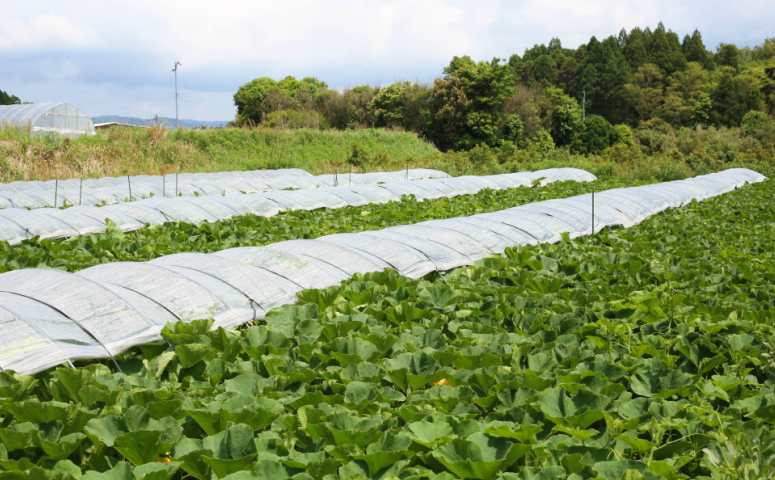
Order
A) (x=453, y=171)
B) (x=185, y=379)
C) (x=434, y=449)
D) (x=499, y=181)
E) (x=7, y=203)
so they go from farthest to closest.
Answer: (x=453, y=171) < (x=499, y=181) < (x=7, y=203) < (x=185, y=379) < (x=434, y=449)

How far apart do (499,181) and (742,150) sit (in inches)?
610

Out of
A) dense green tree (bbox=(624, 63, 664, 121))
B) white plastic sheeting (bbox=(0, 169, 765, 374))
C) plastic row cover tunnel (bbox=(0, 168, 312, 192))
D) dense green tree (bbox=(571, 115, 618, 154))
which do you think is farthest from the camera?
dense green tree (bbox=(624, 63, 664, 121))

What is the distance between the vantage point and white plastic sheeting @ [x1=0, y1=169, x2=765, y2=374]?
2.53 m

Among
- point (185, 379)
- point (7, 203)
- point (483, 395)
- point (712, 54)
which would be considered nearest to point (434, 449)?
point (483, 395)

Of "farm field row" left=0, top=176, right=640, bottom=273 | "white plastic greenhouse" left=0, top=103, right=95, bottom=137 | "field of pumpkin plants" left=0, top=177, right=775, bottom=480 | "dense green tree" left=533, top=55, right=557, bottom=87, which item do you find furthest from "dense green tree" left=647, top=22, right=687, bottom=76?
"field of pumpkin plants" left=0, top=177, right=775, bottom=480

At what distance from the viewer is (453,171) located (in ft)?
53.5

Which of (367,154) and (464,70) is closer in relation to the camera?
(367,154)

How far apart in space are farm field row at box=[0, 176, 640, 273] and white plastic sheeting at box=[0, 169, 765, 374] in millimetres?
926

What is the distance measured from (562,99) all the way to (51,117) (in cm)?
2456

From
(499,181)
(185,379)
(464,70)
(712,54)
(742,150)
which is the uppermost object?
(712,54)

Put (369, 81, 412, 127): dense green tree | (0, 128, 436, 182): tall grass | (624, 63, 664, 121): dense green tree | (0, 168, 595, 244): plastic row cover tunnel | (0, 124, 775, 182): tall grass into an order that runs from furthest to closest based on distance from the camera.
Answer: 1. (624, 63, 664, 121): dense green tree
2. (369, 81, 412, 127): dense green tree
3. (0, 124, 775, 182): tall grass
4. (0, 128, 436, 182): tall grass
5. (0, 168, 595, 244): plastic row cover tunnel

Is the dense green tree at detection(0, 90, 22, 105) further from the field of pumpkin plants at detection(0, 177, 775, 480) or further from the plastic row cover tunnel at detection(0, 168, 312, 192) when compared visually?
the field of pumpkin plants at detection(0, 177, 775, 480)

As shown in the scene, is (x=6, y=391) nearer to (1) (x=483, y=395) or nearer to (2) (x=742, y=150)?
(1) (x=483, y=395)

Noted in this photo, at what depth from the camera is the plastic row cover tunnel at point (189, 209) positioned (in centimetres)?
638
